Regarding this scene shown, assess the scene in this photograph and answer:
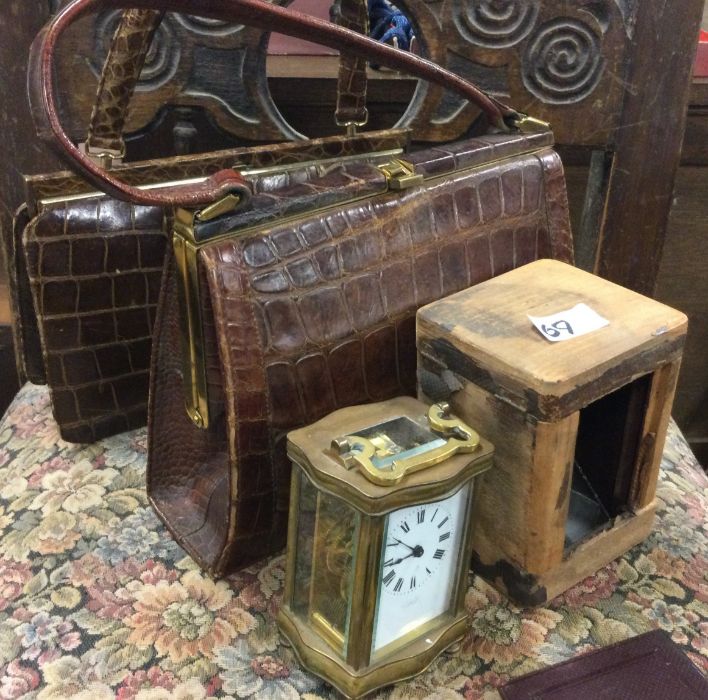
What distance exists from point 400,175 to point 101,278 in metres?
0.35

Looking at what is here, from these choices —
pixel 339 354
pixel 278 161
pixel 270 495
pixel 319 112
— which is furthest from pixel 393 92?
pixel 270 495

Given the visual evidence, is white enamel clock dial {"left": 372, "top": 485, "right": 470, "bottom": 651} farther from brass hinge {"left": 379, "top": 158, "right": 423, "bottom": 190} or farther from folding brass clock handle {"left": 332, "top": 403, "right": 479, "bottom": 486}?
brass hinge {"left": 379, "top": 158, "right": 423, "bottom": 190}

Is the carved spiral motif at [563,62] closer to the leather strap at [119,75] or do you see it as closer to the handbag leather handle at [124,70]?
the handbag leather handle at [124,70]

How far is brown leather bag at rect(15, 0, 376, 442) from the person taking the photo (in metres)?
0.83

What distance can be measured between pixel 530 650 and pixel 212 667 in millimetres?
290

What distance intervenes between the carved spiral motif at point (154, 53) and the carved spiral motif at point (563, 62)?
45cm

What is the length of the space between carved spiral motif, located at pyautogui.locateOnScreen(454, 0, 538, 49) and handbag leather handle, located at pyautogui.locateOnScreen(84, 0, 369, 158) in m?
0.14

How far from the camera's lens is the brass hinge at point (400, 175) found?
0.80 m

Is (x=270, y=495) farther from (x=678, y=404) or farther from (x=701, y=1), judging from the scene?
(x=678, y=404)

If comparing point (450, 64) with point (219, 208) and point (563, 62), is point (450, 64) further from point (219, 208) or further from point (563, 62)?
point (219, 208)

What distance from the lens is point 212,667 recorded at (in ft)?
2.27

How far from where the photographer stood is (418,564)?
0.66 metres

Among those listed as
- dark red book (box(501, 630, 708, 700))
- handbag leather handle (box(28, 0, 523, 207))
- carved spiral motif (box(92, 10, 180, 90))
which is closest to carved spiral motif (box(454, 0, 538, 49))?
handbag leather handle (box(28, 0, 523, 207))

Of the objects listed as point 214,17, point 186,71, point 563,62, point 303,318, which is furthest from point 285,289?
point 563,62
